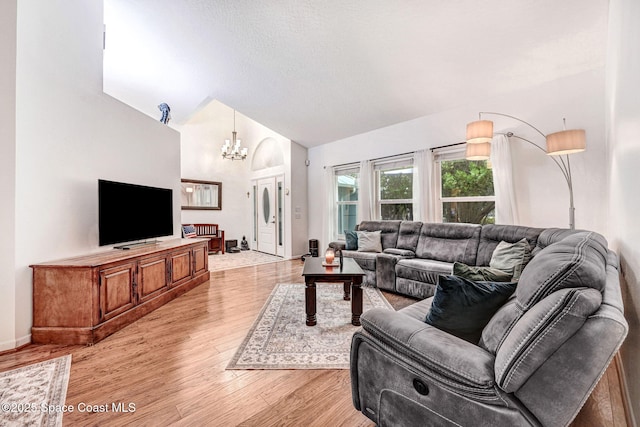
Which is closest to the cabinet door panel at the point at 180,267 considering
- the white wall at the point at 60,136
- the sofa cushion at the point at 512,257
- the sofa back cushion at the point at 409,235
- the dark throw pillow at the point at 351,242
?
the white wall at the point at 60,136

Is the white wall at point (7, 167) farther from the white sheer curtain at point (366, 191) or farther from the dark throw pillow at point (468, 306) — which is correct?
the white sheer curtain at point (366, 191)

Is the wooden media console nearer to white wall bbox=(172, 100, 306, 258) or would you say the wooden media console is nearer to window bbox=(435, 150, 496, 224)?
white wall bbox=(172, 100, 306, 258)

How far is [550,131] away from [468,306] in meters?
3.20

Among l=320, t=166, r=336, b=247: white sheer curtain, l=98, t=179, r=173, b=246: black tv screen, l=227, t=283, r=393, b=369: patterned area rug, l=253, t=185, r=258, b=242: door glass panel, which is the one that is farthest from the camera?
l=253, t=185, r=258, b=242: door glass panel

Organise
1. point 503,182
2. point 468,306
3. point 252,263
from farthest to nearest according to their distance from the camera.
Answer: point 252,263 < point 503,182 < point 468,306

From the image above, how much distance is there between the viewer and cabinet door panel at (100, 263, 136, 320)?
2402mm

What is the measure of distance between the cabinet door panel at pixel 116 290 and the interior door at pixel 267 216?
4302mm

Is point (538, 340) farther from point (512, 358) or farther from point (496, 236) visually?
point (496, 236)

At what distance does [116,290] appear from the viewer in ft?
8.37

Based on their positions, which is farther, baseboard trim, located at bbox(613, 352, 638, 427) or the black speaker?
the black speaker

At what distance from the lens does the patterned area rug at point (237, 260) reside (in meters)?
5.46

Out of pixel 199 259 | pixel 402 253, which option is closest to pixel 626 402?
pixel 402 253

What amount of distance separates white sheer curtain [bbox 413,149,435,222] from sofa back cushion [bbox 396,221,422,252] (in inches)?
12.2

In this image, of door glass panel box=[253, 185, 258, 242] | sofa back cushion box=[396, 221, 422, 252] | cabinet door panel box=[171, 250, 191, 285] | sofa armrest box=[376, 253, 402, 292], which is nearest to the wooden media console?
cabinet door panel box=[171, 250, 191, 285]
